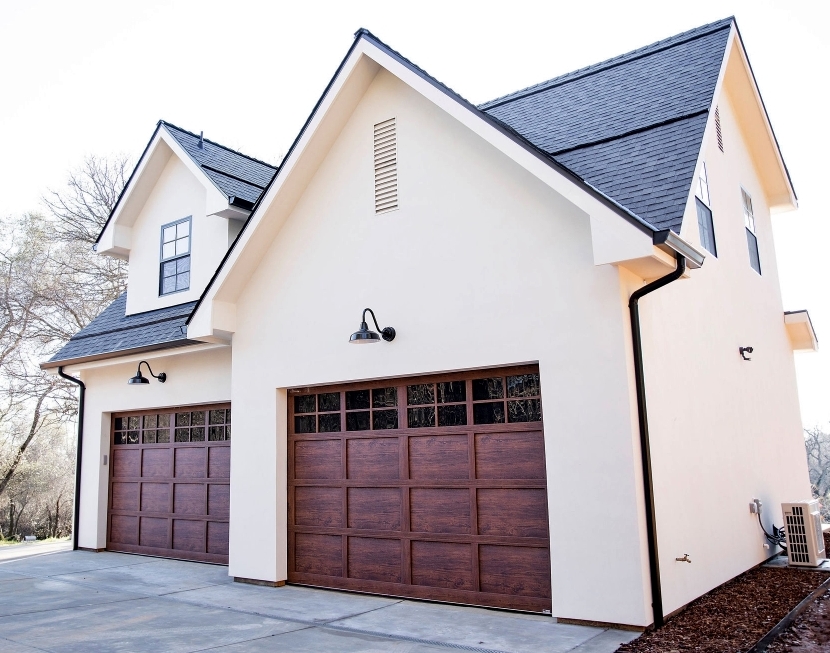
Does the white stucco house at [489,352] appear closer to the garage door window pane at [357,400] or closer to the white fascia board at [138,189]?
the garage door window pane at [357,400]

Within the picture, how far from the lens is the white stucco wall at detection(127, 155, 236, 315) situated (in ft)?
36.3

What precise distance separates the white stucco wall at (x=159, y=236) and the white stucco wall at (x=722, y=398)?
7033 mm

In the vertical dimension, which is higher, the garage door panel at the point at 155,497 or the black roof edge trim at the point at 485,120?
the black roof edge trim at the point at 485,120

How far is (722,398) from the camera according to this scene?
8320 millimetres

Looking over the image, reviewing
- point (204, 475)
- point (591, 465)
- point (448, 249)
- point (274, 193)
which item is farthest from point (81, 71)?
point (591, 465)

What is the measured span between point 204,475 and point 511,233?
20.5 ft

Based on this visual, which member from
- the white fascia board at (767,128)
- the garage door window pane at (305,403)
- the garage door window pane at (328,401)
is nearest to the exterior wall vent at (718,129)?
the white fascia board at (767,128)

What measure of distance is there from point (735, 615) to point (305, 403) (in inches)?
208

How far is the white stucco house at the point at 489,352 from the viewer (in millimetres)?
6281

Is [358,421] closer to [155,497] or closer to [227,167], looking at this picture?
[155,497]

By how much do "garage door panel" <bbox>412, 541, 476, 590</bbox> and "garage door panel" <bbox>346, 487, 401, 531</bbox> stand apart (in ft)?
1.33

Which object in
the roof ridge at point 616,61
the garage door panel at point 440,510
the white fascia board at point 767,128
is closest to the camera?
the garage door panel at point 440,510

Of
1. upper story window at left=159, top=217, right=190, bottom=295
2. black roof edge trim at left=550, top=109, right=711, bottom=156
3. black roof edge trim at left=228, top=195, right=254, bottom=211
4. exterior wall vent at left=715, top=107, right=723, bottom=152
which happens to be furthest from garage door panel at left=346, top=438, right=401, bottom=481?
exterior wall vent at left=715, top=107, right=723, bottom=152

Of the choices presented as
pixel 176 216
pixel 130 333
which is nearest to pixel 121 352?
pixel 130 333
